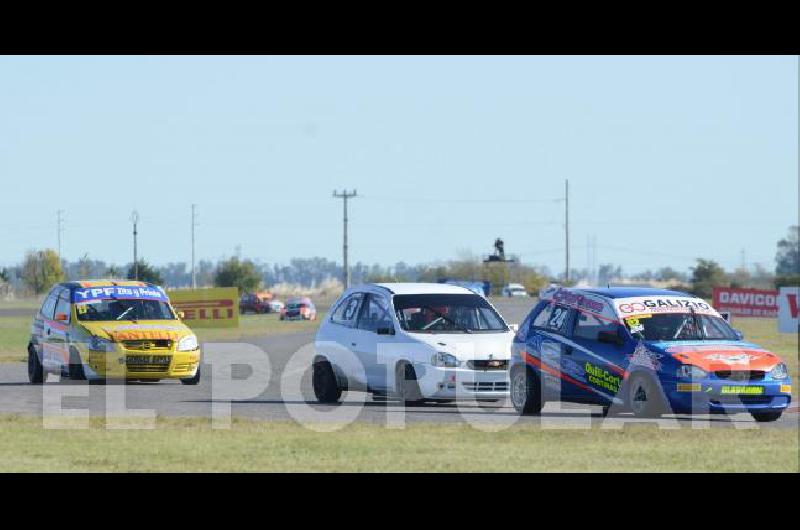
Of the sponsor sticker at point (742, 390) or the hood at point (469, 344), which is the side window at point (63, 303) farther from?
the sponsor sticker at point (742, 390)

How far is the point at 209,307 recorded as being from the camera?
206 feet

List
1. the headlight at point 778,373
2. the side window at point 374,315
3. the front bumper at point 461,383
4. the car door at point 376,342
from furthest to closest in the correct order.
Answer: the side window at point 374,315, the car door at point 376,342, the front bumper at point 461,383, the headlight at point 778,373

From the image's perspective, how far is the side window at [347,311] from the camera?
2191 centimetres

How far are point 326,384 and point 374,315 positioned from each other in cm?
120

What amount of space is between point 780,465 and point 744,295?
176ft

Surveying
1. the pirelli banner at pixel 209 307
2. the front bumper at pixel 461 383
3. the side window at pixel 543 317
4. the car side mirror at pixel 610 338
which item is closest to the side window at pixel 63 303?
the front bumper at pixel 461 383

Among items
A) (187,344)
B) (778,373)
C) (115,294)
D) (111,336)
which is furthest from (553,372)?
(115,294)

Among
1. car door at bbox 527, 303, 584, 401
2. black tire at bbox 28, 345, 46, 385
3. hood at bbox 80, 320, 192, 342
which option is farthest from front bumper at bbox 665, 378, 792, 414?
black tire at bbox 28, 345, 46, 385

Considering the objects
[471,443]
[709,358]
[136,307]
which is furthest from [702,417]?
[136,307]

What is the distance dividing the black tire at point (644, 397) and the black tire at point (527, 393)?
4.39 feet

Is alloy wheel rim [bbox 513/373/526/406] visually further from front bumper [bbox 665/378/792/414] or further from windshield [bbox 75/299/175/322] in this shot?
windshield [bbox 75/299/175/322]

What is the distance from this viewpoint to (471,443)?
15.4 m

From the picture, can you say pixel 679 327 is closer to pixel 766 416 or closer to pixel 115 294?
pixel 766 416
